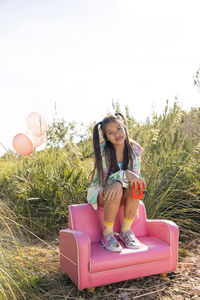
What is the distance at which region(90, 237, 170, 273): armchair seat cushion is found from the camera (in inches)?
91.0

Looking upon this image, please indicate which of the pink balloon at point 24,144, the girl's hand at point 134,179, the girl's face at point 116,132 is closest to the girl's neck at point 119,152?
the girl's face at point 116,132

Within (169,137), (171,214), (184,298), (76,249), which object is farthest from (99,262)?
Result: (169,137)

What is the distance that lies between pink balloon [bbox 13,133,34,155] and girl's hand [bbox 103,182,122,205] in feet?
11.7

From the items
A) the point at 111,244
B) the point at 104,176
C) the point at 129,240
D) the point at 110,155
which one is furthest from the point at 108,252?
→ the point at 110,155

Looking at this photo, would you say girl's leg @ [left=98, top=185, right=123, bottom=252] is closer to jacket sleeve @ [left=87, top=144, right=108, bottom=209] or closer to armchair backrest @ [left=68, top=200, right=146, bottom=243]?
jacket sleeve @ [left=87, top=144, right=108, bottom=209]

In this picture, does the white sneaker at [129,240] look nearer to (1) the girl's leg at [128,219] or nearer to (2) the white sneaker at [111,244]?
(1) the girl's leg at [128,219]

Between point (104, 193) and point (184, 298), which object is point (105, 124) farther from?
point (184, 298)

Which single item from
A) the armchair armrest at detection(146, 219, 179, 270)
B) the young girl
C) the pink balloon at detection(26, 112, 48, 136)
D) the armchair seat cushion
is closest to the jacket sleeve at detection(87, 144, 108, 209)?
the young girl

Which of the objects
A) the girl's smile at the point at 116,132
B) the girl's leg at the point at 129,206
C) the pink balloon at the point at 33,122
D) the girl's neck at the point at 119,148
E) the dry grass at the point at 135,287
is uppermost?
the pink balloon at the point at 33,122

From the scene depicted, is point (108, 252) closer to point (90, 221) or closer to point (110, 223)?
point (110, 223)

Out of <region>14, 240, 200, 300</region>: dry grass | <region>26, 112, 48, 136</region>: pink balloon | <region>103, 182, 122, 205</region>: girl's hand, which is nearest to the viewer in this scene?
<region>14, 240, 200, 300</region>: dry grass

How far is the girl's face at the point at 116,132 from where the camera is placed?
2768mm

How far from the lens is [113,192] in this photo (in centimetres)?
250

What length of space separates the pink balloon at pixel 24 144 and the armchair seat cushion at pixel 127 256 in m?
3.55
